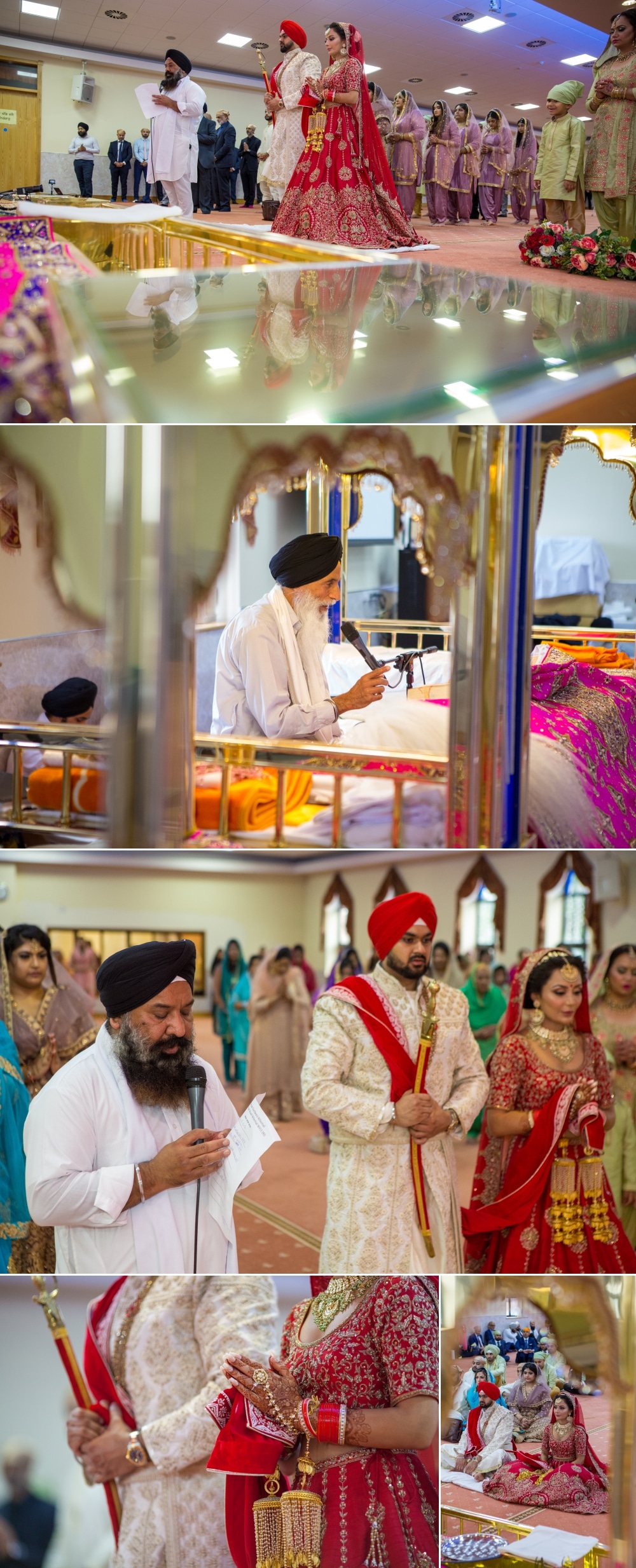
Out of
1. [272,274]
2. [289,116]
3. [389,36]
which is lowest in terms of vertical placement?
[272,274]

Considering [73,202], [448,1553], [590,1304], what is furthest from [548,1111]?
[73,202]

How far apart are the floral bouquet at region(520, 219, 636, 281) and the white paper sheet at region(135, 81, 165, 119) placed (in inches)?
91.5

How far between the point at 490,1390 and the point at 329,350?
7.82 ft

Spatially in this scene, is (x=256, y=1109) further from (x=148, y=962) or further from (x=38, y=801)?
(x=38, y=801)

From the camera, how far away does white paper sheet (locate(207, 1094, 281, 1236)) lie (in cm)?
209

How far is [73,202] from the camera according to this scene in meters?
5.77

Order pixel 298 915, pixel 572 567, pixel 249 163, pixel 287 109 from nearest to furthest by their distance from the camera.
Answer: pixel 298 915 → pixel 572 567 → pixel 287 109 → pixel 249 163

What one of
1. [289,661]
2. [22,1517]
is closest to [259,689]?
[289,661]

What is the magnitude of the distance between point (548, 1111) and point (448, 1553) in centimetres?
80

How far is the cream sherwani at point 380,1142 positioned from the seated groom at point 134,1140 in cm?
17

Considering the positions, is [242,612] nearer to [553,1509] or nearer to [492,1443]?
[492,1443]

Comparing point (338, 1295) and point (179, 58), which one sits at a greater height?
point (179, 58)

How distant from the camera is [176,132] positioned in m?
6.79

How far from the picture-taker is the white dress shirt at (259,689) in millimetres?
2541
